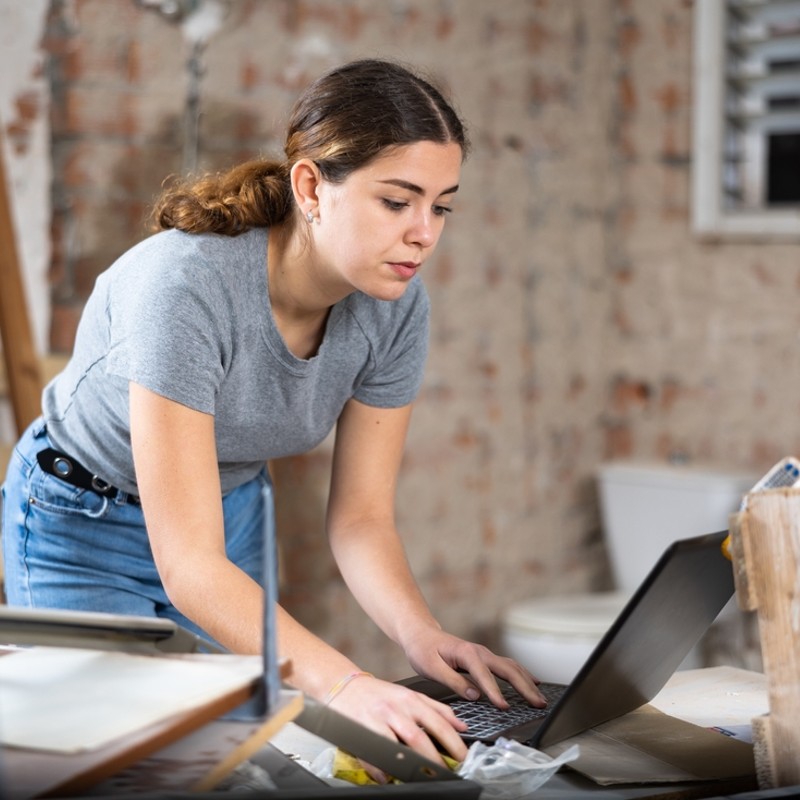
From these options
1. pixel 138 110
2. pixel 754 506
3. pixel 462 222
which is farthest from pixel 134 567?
pixel 462 222

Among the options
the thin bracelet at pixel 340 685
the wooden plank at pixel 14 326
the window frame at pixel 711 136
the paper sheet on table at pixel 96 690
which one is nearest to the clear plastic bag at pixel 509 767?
the thin bracelet at pixel 340 685

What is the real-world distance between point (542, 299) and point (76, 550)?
2.01 meters

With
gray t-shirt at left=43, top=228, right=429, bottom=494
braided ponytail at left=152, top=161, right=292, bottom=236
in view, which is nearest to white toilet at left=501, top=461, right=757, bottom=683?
gray t-shirt at left=43, top=228, right=429, bottom=494

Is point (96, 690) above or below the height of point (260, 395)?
below

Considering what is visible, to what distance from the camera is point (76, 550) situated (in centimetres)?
167

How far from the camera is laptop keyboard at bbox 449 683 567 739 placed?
1.22m

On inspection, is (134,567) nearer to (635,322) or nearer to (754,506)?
(754,506)

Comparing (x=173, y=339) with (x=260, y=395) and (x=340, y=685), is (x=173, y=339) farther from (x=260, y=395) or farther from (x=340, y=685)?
(x=340, y=685)

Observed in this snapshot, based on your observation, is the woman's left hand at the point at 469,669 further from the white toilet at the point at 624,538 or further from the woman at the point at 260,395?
the white toilet at the point at 624,538

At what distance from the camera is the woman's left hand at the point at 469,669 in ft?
4.43

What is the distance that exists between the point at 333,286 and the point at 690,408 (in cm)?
209

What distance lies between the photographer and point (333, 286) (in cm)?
156

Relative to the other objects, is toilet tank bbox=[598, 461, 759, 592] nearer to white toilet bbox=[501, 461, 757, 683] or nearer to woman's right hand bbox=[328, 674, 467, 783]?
white toilet bbox=[501, 461, 757, 683]

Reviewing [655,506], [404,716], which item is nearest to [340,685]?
[404,716]
